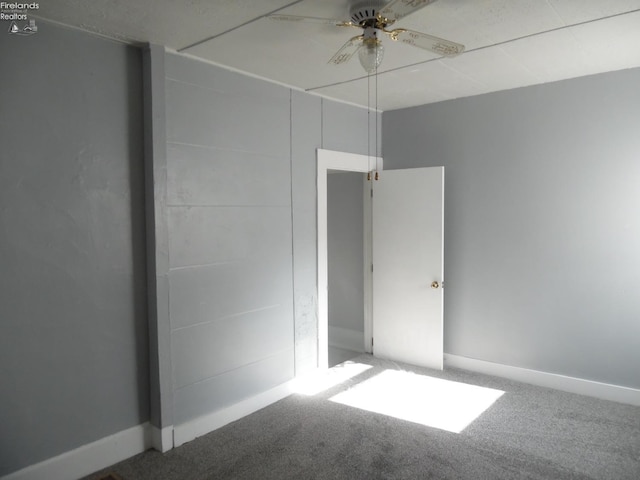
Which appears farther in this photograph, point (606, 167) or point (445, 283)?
point (445, 283)

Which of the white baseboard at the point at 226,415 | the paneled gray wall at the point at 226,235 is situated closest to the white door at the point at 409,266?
the paneled gray wall at the point at 226,235

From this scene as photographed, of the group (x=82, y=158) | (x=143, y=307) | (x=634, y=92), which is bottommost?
(x=143, y=307)

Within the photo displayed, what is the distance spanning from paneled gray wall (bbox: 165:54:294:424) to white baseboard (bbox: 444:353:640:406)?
175 centimetres

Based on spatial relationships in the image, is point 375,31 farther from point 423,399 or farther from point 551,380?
point 551,380

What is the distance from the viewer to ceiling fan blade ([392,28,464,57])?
2.12 m

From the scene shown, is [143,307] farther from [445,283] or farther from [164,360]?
[445,283]

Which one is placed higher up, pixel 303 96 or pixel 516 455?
pixel 303 96

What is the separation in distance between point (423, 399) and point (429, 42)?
271 centimetres

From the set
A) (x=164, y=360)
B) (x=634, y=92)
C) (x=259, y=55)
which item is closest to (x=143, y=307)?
(x=164, y=360)

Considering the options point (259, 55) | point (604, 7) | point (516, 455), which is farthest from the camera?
point (259, 55)

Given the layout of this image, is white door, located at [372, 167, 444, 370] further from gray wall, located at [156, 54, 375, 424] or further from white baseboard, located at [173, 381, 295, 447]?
white baseboard, located at [173, 381, 295, 447]

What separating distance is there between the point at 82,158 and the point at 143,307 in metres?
1.00

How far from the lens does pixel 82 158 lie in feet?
8.38

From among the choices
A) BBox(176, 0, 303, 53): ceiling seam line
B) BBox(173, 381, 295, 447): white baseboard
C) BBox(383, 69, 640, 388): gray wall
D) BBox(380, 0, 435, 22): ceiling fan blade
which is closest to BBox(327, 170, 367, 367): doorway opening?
BBox(383, 69, 640, 388): gray wall
